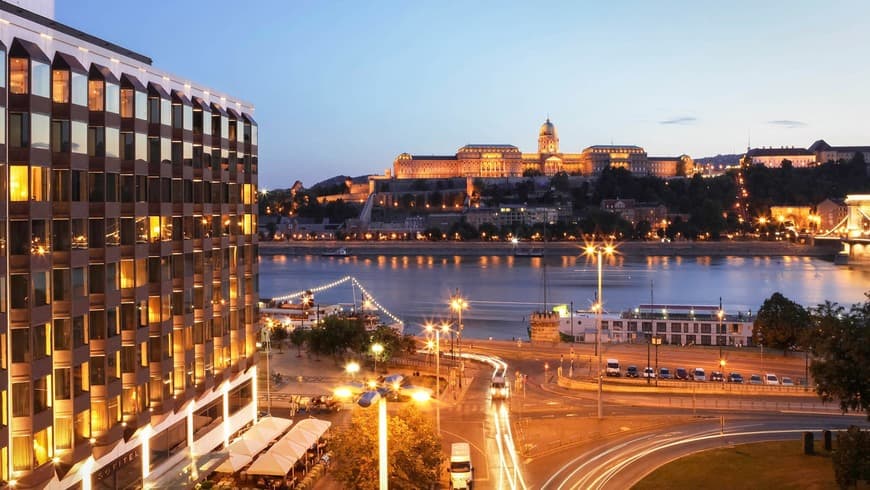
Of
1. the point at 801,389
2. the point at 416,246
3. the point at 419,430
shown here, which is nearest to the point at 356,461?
the point at 419,430

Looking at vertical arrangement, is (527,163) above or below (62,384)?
above

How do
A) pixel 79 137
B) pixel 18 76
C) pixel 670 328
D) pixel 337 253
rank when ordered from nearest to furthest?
pixel 18 76 → pixel 79 137 → pixel 670 328 → pixel 337 253

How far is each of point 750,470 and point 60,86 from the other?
8.99 meters

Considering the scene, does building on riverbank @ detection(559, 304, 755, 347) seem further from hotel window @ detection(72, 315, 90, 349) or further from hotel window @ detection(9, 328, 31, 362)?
hotel window @ detection(9, 328, 31, 362)

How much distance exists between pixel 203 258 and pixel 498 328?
2009cm

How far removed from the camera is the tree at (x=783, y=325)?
2098 cm

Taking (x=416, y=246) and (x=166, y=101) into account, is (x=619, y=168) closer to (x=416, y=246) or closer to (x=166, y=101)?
(x=416, y=246)

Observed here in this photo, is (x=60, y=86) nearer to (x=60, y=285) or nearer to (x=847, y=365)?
(x=60, y=285)

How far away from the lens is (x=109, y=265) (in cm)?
905

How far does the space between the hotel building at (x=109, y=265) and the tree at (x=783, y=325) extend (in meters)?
13.6

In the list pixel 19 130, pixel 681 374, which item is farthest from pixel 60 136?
pixel 681 374

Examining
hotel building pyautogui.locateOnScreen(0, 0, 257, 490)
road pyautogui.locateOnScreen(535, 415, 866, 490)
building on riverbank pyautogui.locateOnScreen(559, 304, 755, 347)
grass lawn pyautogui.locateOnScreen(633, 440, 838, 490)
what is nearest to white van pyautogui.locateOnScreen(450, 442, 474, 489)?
road pyautogui.locateOnScreen(535, 415, 866, 490)

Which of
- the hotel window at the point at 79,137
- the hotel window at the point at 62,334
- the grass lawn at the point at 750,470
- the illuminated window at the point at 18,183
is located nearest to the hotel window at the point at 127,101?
the hotel window at the point at 79,137

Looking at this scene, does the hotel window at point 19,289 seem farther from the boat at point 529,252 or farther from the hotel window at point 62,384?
the boat at point 529,252
